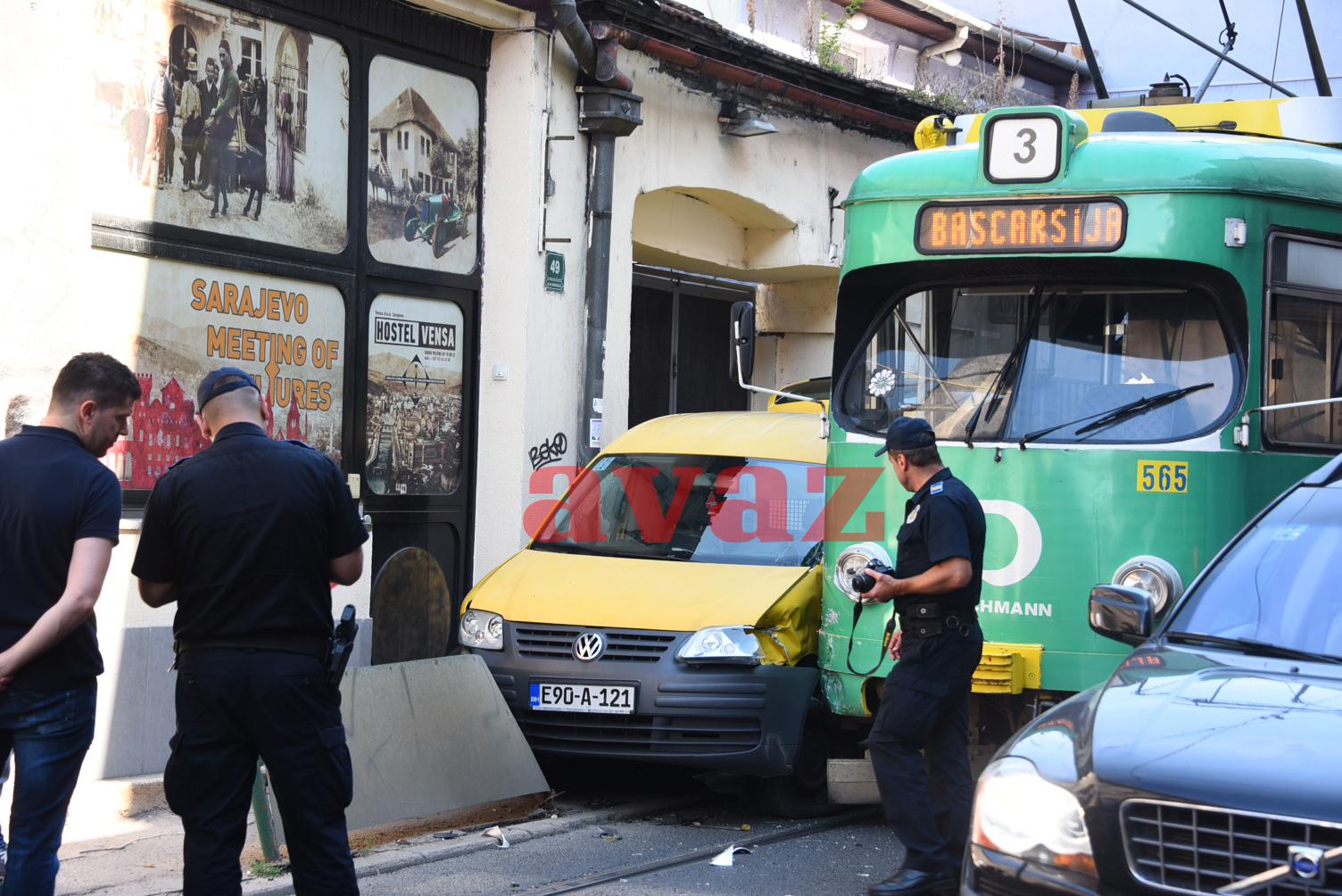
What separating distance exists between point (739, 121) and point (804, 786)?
295 inches

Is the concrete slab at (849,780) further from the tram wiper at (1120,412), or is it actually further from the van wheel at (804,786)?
the tram wiper at (1120,412)

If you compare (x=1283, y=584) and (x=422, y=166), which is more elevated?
(x=422, y=166)

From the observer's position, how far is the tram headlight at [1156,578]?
24.1 feet

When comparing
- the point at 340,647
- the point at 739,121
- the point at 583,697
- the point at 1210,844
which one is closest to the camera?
the point at 1210,844

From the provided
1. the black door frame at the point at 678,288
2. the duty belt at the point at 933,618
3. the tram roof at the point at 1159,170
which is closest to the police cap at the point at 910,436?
the duty belt at the point at 933,618

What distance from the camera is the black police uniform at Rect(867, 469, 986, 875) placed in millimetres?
6504

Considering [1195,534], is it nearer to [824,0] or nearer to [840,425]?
[840,425]

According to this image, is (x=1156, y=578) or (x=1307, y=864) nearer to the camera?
(x=1307, y=864)

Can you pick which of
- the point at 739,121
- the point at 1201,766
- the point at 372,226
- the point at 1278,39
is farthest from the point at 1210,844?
the point at 1278,39

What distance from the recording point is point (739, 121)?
47.3 feet

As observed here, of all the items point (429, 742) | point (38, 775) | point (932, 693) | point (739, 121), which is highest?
point (739, 121)

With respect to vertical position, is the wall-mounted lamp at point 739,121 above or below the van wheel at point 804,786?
above

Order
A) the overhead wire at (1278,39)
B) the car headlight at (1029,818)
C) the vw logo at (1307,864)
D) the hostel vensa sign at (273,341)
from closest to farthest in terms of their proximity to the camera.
Answer: the vw logo at (1307,864) → the car headlight at (1029,818) → the hostel vensa sign at (273,341) → the overhead wire at (1278,39)

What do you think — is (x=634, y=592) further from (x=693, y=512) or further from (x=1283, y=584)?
(x=1283, y=584)
